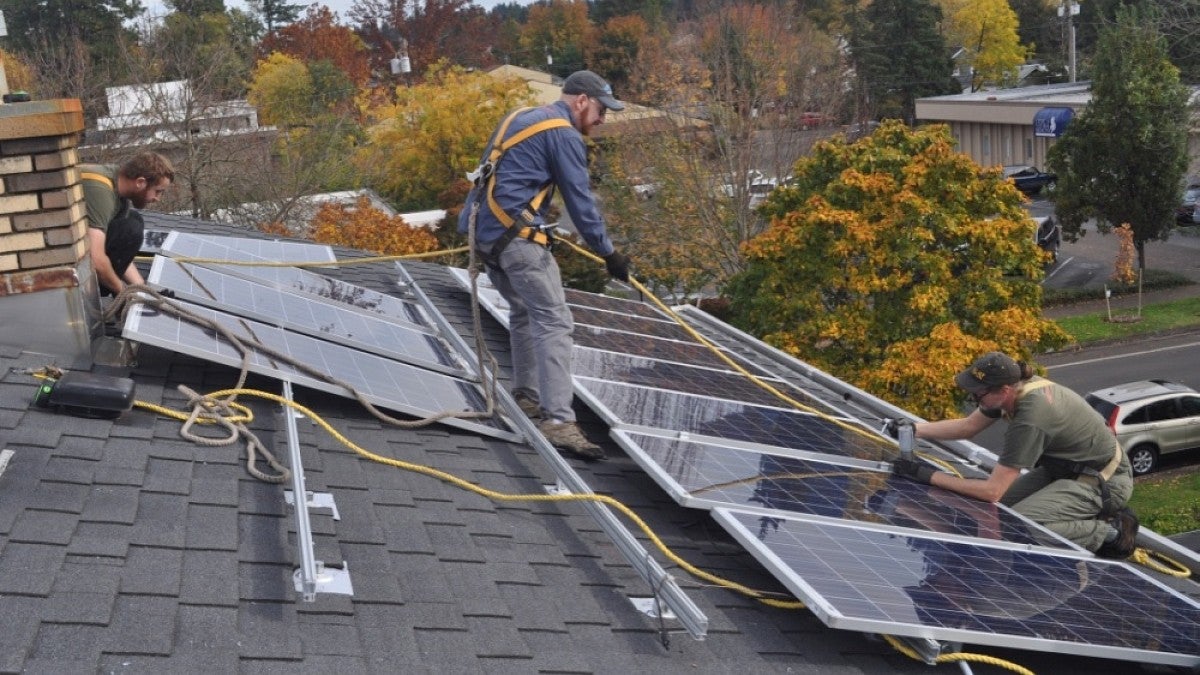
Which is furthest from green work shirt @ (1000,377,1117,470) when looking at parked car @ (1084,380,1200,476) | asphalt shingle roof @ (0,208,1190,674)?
parked car @ (1084,380,1200,476)

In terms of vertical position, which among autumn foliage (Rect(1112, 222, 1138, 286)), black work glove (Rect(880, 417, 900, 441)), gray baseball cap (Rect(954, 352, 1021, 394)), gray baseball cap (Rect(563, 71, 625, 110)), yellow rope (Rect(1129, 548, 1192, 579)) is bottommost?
autumn foliage (Rect(1112, 222, 1138, 286))

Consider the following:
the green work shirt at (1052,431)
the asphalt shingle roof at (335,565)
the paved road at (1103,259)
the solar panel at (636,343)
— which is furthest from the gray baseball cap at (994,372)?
the paved road at (1103,259)

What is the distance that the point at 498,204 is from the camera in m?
7.05

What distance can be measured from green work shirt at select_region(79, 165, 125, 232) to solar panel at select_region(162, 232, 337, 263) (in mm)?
1120

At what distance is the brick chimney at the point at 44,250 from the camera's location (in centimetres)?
661

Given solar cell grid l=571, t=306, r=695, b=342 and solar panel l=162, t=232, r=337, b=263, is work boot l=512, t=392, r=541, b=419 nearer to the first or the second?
solar cell grid l=571, t=306, r=695, b=342

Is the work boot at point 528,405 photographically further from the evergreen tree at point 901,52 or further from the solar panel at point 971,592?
the evergreen tree at point 901,52

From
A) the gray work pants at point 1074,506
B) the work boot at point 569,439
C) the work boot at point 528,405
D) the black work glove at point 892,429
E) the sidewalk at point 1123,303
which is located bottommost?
the sidewalk at point 1123,303

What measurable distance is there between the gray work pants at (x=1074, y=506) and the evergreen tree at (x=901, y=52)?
6179cm

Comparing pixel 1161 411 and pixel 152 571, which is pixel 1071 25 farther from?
pixel 152 571

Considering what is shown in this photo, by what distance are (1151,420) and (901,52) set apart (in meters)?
48.6

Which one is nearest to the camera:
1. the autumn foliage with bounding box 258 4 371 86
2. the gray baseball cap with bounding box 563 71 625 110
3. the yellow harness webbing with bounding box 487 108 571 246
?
the yellow harness webbing with bounding box 487 108 571 246

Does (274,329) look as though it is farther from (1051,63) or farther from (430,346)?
(1051,63)

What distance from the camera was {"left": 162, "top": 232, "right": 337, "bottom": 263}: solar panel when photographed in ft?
31.1
